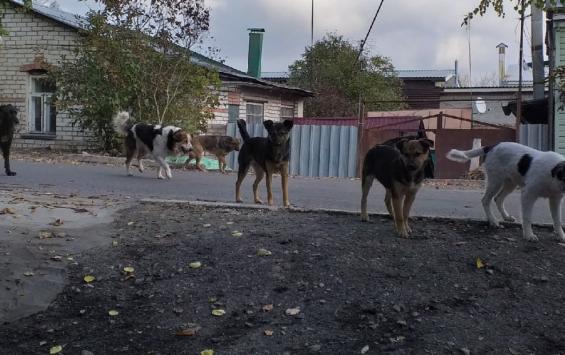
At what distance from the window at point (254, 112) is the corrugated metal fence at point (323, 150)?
6365 mm

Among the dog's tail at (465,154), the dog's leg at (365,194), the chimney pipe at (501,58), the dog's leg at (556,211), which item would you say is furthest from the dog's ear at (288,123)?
the chimney pipe at (501,58)

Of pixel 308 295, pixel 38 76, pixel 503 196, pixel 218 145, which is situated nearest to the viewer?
pixel 308 295

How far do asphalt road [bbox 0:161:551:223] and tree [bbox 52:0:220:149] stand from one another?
5.73 m

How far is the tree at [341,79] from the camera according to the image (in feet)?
112

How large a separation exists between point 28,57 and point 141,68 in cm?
705

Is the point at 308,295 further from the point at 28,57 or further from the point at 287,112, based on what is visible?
A: the point at 287,112

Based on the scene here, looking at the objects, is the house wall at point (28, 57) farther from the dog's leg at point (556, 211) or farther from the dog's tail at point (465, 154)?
the dog's leg at point (556, 211)

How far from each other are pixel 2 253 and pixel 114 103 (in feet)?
48.0

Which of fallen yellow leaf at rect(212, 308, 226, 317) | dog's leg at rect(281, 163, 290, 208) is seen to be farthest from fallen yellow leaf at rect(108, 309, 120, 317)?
dog's leg at rect(281, 163, 290, 208)

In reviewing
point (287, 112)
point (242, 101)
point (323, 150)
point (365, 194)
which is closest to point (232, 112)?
point (242, 101)

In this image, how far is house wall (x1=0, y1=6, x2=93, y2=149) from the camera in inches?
926

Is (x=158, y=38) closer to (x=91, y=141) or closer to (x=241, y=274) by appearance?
(x=91, y=141)

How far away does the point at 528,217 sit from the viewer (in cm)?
604

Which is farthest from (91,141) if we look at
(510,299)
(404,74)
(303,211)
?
(404,74)
